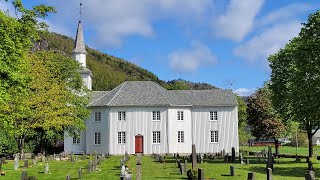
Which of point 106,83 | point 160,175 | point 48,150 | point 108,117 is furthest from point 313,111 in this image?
point 106,83

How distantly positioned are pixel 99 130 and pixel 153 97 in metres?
8.81

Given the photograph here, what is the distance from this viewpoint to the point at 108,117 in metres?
58.0

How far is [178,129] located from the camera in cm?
5928

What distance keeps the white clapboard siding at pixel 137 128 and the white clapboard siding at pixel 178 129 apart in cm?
78

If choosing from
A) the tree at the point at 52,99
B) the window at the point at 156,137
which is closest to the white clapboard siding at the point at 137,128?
the window at the point at 156,137

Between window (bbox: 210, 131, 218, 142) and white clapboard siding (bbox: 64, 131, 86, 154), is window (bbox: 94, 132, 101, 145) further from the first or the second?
window (bbox: 210, 131, 218, 142)

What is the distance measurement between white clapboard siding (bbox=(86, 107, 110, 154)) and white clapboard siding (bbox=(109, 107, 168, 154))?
89cm

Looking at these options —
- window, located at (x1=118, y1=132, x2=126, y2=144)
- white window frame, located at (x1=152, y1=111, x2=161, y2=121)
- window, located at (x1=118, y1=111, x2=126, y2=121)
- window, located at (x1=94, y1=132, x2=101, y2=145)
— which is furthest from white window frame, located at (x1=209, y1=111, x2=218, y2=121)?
window, located at (x1=94, y1=132, x2=101, y2=145)

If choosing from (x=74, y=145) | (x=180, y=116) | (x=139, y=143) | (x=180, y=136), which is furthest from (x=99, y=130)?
(x=180, y=116)

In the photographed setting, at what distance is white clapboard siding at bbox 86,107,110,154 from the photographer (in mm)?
57969

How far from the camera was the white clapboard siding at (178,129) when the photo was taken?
58.2 m

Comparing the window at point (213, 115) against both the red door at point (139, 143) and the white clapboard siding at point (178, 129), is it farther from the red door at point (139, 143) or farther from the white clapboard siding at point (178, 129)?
the red door at point (139, 143)

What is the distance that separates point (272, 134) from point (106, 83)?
117959 mm

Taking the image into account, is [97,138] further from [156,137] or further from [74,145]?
[156,137]
